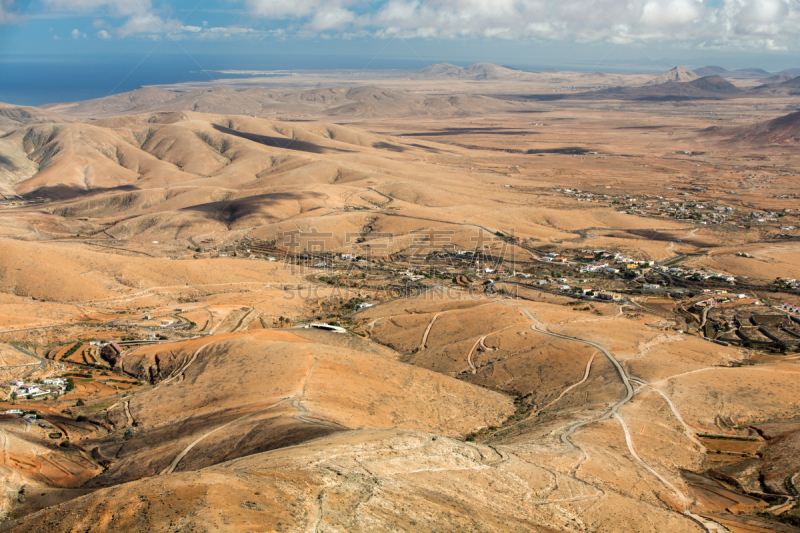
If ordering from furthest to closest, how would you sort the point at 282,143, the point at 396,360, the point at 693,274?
the point at 282,143 → the point at 693,274 → the point at 396,360

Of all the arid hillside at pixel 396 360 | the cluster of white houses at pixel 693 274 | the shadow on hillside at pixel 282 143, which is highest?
the shadow on hillside at pixel 282 143

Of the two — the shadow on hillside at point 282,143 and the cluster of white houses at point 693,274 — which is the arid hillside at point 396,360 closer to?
the cluster of white houses at point 693,274

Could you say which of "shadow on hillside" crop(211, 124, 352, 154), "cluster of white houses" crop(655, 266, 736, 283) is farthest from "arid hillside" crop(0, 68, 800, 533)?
"shadow on hillside" crop(211, 124, 352, 154)

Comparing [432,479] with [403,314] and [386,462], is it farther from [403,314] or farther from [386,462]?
[403,314]

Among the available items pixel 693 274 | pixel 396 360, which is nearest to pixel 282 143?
pixel 693 274

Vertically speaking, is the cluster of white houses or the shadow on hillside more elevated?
the shadow on hillside

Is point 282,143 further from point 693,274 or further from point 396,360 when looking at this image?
point 396,360

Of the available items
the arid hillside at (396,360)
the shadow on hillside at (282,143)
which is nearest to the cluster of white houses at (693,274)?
the arid hillside at (396,360)

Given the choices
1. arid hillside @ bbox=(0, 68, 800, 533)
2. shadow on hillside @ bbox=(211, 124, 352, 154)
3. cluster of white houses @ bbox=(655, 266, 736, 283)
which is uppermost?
shadow on hillside @ bbox=(211, 124, 352, 154)

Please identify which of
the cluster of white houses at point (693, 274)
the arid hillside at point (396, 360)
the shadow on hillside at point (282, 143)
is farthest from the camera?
the shadow on hillside at point (282, 143)

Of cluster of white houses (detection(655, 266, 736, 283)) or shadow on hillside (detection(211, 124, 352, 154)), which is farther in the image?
shadow on hillside (detection(211, 124, 352, 154))

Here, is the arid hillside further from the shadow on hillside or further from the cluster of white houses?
the shadow on hillside

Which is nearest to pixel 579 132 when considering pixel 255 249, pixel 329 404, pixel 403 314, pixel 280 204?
pixel 280 204
